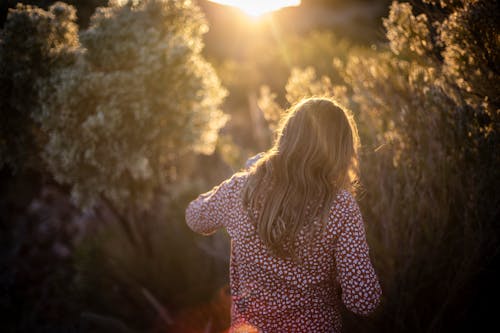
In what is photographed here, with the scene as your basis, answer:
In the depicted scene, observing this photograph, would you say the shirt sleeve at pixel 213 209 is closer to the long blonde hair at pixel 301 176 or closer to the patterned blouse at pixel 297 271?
the patterned blouse at pixel 297 271

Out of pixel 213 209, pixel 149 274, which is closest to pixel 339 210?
pixel 213 209

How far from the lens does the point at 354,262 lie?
63.7 inches

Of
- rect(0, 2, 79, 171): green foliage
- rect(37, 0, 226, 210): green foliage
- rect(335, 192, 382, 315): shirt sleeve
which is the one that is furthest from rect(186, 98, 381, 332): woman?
rect(0, 2, 79, 171): green foliage

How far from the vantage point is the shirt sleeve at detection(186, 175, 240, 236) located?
192cm

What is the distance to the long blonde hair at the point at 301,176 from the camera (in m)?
1.67

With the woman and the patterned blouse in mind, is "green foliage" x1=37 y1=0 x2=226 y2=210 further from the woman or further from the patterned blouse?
the woman

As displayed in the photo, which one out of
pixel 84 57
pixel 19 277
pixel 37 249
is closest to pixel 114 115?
pixel 84 57

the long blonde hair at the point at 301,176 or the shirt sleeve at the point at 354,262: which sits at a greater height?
the long blonde hair at the point at 301,176

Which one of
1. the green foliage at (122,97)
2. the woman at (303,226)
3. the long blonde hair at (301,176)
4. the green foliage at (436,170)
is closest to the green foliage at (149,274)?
the green foliage at (122,97)

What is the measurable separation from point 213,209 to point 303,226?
0.60m

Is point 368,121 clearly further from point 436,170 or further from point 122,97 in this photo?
point 122,97

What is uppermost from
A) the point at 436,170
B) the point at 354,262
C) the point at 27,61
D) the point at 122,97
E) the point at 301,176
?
the point at 27,61

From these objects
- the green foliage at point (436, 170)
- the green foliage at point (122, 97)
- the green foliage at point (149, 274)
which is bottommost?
the green foliage at point (149, 274)

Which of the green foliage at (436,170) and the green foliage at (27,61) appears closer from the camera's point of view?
the green foliage at (436,170)
